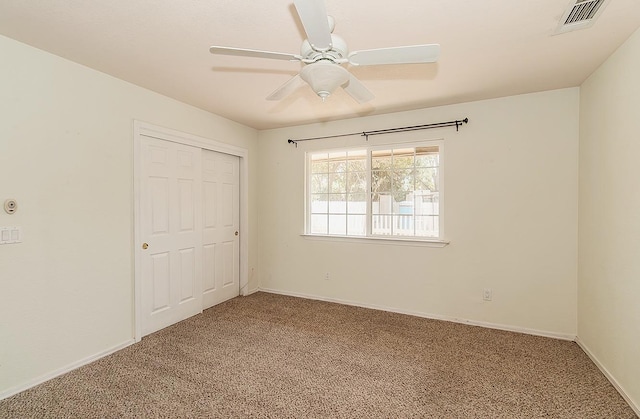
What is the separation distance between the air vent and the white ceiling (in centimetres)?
5

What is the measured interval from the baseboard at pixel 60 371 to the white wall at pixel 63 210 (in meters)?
0.02

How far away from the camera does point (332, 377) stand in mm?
2357

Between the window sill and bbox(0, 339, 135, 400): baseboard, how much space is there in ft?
7.77

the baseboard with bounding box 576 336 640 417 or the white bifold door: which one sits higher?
the white bifold door

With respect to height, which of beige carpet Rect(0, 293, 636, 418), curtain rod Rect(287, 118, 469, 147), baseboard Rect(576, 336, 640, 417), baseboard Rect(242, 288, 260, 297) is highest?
curtain rod Rect(287, 118, 469, 147)

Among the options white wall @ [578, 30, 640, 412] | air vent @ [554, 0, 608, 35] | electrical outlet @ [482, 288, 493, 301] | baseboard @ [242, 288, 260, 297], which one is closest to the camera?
air vent @ [554, 0, 608, 35]

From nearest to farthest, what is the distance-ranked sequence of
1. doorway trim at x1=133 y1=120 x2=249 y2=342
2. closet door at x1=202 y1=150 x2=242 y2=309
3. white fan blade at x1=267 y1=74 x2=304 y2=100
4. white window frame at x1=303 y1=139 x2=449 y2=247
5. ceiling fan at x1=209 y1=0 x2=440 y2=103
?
ceiling fan at x1=209 y1=0 x2=440 y2=103
white fan blade at x1=267 y1=74 x2=304 y2=100
doorway trim at x1=133 y1=120 x2=249 y2=342
white window frame at x1=303 y1=139 x2=449 y2=247
closet door at x1=202 y1=150 x2=242 y2=309

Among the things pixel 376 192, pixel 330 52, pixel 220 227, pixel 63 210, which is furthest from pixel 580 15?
pixel 220 227

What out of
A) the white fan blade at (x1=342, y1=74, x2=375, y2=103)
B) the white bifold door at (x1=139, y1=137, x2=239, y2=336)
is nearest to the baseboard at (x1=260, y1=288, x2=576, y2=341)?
the white bifold door at (x1=139, y1=137, x2=239, y2=336)

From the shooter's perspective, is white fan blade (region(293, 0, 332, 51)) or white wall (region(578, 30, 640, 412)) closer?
white fan blade (region(293, 0, 332, 51))

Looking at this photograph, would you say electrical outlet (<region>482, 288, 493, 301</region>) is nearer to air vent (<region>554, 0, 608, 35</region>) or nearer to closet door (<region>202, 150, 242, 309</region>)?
air vent (<region>554, 0, 608, 35</region>)

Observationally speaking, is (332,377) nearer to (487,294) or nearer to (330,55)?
(487,294)

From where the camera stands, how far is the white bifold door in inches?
123

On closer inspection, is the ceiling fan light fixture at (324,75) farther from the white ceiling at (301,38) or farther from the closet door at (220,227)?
the closet door at (220,227)
